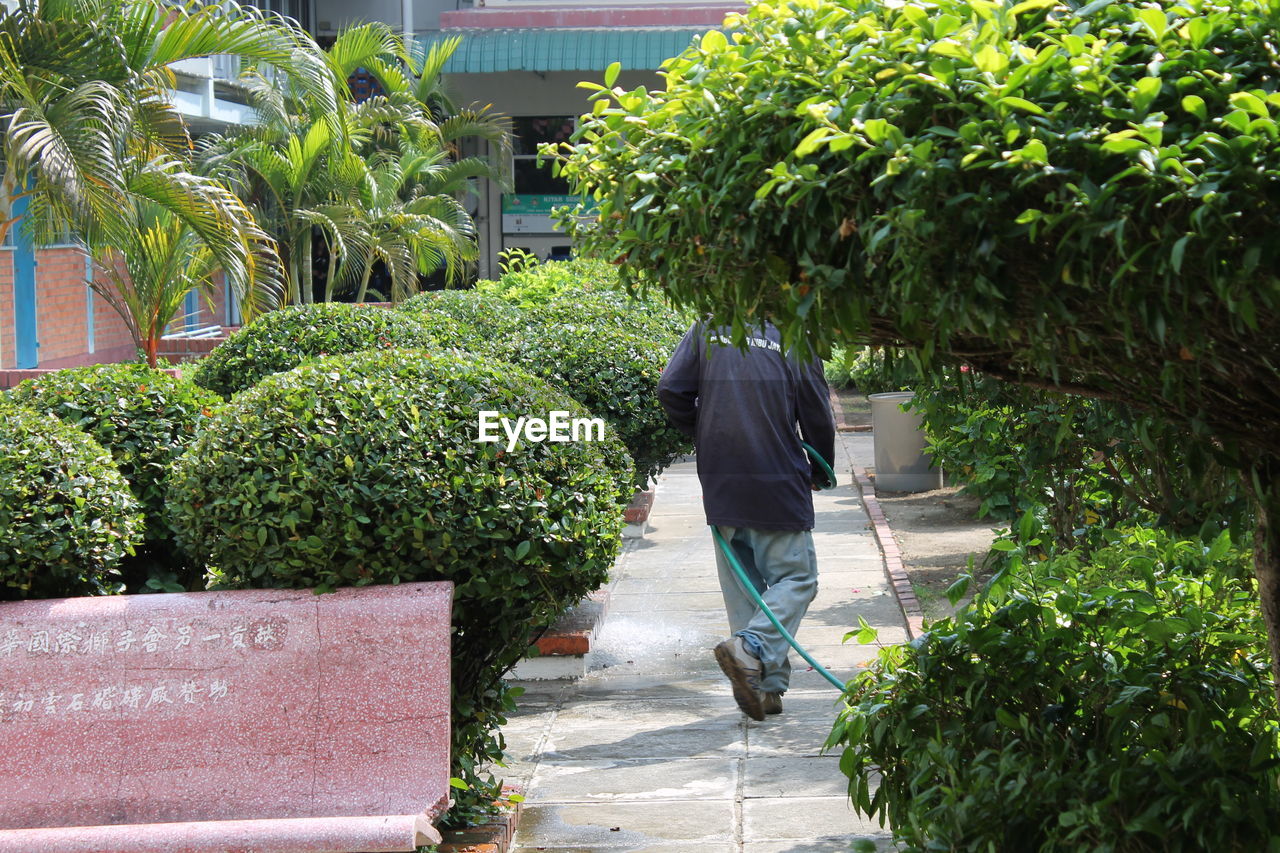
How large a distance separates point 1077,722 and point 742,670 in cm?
277

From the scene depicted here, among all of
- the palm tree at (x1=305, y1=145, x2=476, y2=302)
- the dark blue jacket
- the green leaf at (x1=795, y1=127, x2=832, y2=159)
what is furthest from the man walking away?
the palm tree at (x1=305, y1=145, x2=476, y2=302)

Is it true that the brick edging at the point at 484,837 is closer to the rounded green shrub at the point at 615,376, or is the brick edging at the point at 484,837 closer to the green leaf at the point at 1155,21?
the green leaf at the point at 1155,21

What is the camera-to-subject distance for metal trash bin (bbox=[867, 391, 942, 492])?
1196 centimetres

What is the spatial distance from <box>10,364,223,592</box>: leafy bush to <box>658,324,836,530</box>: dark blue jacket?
7.08 feet

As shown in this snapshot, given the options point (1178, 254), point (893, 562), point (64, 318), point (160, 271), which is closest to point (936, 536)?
point (893, 562)

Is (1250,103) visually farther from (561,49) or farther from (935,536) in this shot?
(561,49)

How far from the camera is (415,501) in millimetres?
4168

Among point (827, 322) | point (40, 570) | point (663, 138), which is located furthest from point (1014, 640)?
point (40, 570)

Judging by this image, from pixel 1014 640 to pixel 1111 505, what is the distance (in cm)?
313

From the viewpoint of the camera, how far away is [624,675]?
6945 mm

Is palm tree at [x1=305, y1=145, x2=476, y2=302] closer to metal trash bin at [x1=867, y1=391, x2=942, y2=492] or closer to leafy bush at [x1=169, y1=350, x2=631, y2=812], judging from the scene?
metal trash bin at [x1=867, y1=391, x2=942, y2=492]

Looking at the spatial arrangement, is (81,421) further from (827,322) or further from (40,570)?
(827,322)

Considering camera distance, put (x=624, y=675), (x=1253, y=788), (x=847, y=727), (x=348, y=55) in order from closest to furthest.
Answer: (x=1253, y=788) → (x=847, y=727) → (x=624, y=675) → (x=348, y=55)

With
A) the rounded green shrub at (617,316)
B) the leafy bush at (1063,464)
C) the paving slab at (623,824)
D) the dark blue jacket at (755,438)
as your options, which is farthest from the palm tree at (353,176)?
the paving slab at (623,824)
